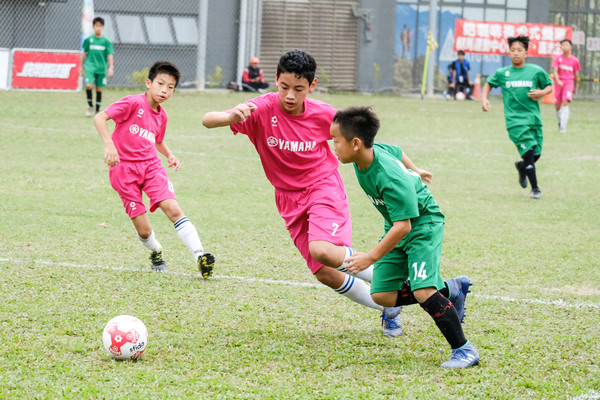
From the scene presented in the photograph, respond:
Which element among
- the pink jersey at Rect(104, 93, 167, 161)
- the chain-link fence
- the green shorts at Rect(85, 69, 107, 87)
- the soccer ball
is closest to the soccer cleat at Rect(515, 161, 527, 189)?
the pink jersey at Rect(104, 93, 167, 161)

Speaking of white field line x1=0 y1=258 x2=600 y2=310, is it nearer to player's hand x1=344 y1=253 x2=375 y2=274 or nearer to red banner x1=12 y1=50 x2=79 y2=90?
player's hand x1=344 y1=253 x2=375 y2=274

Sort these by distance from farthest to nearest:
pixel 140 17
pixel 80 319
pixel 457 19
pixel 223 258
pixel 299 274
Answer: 1. pixel 457 19
2. pixel 140 17
3. pixel 223 258
4. pixel 299 274
5. pixel 80 319

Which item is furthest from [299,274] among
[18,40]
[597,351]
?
[18,40]

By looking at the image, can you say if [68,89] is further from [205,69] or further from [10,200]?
[10,200]

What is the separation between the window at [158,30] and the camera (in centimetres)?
2620

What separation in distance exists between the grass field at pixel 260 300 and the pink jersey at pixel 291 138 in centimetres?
82

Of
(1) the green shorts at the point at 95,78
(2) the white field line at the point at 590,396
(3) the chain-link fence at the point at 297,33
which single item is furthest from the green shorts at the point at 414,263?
(3) the chain-link fence at the point at 297,33

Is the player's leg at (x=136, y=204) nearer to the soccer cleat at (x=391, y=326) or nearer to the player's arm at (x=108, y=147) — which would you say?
the player's arm at (x=108, y=147)

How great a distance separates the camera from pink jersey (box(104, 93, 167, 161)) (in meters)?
6.01

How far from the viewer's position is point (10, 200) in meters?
8.36

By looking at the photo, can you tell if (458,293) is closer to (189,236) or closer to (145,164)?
(189,236)

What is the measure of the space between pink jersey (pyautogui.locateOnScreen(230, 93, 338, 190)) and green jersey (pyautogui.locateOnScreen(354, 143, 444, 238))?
0.69 metres

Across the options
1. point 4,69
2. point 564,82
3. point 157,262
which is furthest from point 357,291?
point 4,69

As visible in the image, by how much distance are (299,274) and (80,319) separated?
70.1 inches
